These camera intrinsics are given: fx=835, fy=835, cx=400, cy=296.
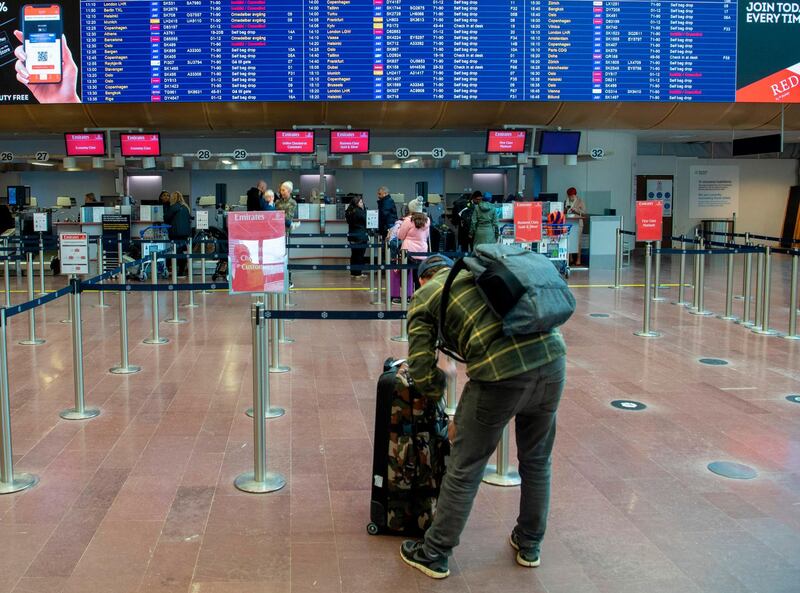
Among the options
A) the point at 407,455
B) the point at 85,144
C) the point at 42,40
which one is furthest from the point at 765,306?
the point at 85,144

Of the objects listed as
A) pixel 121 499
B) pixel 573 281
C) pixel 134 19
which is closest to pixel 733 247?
pixel 573 281

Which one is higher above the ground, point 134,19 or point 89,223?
point 134,19

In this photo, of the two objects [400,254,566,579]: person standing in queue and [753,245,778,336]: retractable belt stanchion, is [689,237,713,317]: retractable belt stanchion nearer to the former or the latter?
[753,245,778,336]: retractable belt stanchion

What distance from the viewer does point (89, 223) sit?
16656mm

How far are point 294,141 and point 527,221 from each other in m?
5.89

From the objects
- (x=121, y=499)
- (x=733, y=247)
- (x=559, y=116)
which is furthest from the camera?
(x=559, y=116)

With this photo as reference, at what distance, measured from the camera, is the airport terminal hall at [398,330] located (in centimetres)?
349

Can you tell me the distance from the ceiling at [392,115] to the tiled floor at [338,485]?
24.7ft

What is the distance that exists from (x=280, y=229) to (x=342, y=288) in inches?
327

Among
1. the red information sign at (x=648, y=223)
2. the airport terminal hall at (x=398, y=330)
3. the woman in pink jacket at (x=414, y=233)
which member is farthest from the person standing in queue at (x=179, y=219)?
the red information sign at (x=648, y=223)

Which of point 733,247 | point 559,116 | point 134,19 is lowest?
point 733,247

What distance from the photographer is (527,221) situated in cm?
1100

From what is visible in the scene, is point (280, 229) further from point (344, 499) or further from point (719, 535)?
point (719, 535)

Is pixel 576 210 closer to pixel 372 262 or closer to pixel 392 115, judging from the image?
pixel 392 115
